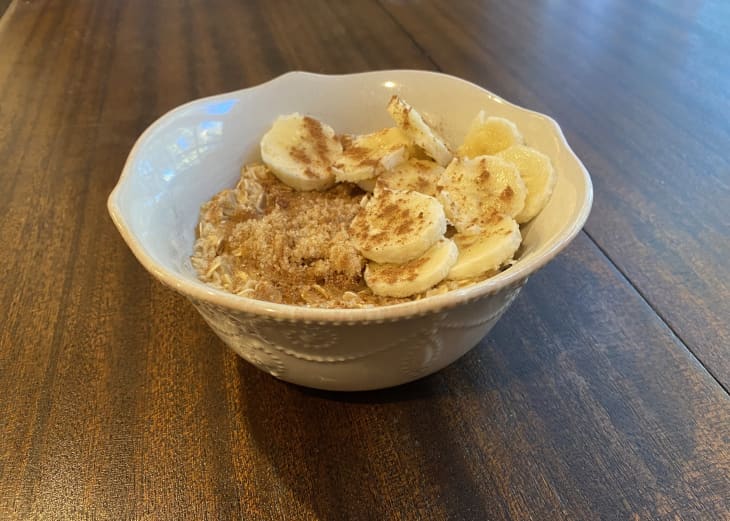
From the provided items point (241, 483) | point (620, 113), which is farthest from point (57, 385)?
point (620, 113)

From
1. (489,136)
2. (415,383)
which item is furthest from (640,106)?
(415,383)

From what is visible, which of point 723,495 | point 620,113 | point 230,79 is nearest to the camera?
point 723,495

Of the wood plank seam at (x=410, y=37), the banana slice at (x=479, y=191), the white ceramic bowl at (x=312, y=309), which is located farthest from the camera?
the wood plank seam at (x=410, y=37)

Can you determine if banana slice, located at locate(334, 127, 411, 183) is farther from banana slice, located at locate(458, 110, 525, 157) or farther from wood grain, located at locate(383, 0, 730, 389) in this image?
wood grain, located at locate(383, 0, 730, 389)

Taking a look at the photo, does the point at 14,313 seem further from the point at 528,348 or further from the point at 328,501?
the point at 528,348

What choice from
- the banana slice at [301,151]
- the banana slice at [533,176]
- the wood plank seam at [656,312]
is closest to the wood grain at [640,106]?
the wood plank seam at [656,312]

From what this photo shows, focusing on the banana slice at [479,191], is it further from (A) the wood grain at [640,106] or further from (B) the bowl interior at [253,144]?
(A) the wood grain at [640,106]

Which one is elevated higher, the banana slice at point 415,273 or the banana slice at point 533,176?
the banana slice at point 533,176
